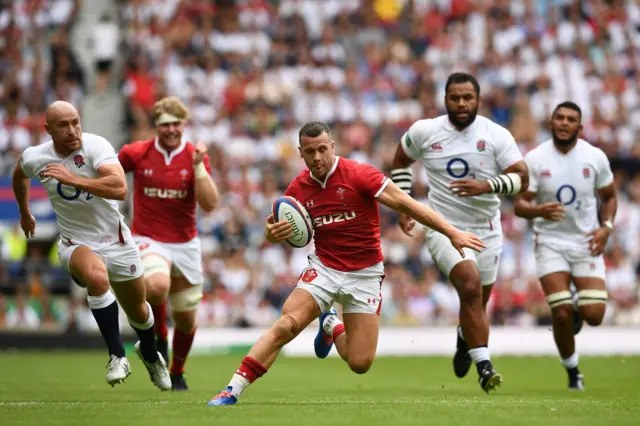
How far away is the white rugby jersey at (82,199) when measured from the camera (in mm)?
10539

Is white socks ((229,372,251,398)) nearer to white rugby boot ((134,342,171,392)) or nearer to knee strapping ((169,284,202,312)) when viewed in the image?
white rugby boot ((134,342,171,392))

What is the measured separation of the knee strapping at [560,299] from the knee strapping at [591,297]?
6.0 inches

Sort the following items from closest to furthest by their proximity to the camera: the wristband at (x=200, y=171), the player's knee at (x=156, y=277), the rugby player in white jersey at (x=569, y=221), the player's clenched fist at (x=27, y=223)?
the player's clenched fist at (x=27, y=223) < the player's knee at (x=156, y=277) < the wristband at (x=200, y=171) < the rugby player in white jersey at (x=569, y=221)

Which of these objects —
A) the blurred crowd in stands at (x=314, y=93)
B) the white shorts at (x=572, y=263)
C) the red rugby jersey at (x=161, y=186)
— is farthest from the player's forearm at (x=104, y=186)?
A: the blurred crowd in stands at (x=314, y=93)

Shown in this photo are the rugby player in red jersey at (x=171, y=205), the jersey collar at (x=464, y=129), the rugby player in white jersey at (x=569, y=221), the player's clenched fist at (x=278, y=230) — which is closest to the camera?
the player's clenched fist at (x=278, y=230)

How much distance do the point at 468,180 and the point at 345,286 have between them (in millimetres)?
2136

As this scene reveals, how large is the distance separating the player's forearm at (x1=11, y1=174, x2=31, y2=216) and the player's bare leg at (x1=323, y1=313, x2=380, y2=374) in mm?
3426

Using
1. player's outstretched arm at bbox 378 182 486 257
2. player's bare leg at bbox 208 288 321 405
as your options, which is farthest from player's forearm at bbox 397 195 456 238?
player's bare leg at bbox 208 288 321 405

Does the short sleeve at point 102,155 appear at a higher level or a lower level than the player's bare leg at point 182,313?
higher

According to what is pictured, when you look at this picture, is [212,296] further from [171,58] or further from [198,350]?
[171,58]

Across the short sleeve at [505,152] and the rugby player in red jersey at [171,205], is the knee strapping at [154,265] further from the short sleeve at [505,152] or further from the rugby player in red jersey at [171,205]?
the short sleeve at [505,152]

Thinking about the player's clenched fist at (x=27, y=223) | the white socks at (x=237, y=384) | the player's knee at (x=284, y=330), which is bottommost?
the white socks at (x=237, y=384)

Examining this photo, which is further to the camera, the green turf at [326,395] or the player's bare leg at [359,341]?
the player's bare leg at [359,341]

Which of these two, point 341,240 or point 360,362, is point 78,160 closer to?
point 341,240
